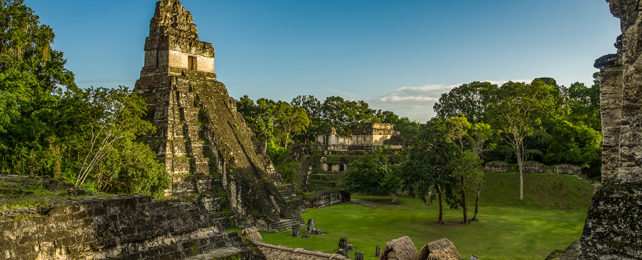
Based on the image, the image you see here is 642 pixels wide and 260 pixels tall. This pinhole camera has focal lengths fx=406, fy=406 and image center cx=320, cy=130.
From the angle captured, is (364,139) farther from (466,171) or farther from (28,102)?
(28,102)

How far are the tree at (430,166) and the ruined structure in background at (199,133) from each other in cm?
601

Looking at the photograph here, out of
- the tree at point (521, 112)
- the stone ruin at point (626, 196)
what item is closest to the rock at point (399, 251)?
the stone ruin at point (626, 196)

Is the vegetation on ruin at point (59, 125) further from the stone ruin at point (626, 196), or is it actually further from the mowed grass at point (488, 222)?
the stone ruin at point (626, 196)

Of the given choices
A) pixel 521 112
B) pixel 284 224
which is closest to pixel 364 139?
pixel 521 112

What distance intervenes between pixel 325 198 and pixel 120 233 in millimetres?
19200

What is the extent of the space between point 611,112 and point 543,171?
24163 millimetres

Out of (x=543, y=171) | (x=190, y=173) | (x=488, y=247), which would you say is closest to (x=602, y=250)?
(x=488, y=247)

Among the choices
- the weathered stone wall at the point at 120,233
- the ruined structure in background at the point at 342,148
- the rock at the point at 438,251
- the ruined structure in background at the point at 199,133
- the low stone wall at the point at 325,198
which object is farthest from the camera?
the ruined structure in background at the point at 342,148

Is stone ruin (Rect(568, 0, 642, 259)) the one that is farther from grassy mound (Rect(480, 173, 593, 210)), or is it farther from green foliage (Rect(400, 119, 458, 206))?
grassy mound (Rect(480, 173, 593, 210))

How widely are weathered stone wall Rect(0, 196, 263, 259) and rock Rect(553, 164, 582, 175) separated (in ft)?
Answer: 86.3

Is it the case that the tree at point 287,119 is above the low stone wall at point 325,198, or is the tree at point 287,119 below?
above

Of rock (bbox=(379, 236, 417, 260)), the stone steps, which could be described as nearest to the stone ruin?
rock (bbox=(379, 236, 417, 260))

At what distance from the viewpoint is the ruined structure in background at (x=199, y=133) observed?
18.9 m

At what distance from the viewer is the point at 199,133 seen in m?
20.9
